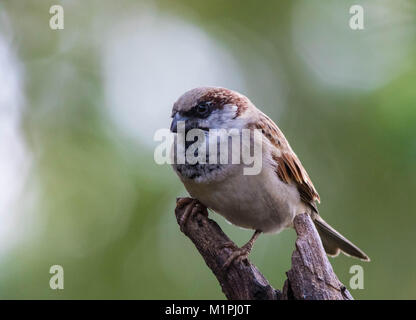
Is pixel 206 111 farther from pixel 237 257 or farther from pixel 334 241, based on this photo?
pixel 334 241

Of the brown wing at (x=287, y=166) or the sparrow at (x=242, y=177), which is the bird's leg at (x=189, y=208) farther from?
the brown wing at (x=287, y=166)

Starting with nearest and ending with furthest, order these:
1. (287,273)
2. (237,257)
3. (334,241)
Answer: (287,273), (237,257), (334,241)

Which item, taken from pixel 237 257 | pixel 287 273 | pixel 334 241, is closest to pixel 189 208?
pixel 237 257

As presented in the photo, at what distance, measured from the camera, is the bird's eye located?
14.8 feet

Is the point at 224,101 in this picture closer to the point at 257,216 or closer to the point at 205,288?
the point at 257,216

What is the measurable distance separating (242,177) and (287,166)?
1.83 ft

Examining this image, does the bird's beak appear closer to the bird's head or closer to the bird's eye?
the bird's head

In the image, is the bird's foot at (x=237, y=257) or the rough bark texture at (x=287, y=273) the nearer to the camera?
the rough bark texture at (x=287, y=273)

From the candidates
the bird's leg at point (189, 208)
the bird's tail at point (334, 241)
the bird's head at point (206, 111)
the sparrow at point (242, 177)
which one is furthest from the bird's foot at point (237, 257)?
the bird's tail at point (334, 241)

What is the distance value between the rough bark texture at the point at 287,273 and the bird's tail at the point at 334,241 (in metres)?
0.88

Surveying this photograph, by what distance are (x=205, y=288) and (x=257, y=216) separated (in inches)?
78.9

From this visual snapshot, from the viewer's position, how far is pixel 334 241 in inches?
207

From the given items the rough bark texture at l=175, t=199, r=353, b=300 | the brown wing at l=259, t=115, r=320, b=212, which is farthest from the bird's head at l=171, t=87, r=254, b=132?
the rough bark texture at l=175, t=199, r=353, b=300

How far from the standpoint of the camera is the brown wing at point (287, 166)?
4773mm
